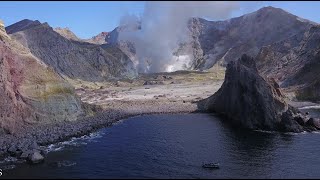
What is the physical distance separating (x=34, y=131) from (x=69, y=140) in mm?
7574

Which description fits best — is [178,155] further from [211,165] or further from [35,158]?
[35,158]

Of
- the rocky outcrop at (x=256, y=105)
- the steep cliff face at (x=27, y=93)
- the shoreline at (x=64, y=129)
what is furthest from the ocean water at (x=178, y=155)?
the steep cliff face at (x=27, y=93)

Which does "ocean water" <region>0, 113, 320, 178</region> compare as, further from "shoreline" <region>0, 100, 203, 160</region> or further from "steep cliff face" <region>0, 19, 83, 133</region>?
"steep cliff face" <region>0, 19, 83, 133</region>

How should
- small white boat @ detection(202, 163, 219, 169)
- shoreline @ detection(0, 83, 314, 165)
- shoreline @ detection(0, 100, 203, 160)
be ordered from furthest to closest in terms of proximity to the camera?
shoreline @ detection(0, 83, 314, 165), shoreline @ detection(0, 100, 203, 160), small white boat @ detection(202, 163, 219, 169)

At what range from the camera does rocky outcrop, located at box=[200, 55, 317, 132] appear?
9812cm

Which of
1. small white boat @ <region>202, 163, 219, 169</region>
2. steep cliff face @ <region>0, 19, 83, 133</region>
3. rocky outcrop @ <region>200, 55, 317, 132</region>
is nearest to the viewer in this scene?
small white boat @ <region>202, 163, 219, 169</region>

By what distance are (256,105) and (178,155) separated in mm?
39327

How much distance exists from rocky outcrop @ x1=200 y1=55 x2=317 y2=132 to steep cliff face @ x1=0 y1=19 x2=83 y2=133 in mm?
43546

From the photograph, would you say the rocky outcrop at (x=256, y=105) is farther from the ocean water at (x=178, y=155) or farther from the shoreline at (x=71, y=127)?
the shoreline at (x=71, y=127)

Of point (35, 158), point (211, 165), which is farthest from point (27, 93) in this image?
point (211, 165)

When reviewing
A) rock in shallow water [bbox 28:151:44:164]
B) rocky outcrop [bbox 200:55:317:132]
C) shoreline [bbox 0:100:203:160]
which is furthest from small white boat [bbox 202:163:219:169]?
rocky outcrop [bbox 200:55:317:132]

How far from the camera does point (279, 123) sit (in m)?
97.6

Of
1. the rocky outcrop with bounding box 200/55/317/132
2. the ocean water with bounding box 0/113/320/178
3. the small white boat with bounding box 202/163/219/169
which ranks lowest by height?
the ocean water with bounding box 0/113/320/178

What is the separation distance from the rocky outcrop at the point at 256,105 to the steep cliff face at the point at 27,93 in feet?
A: 143
